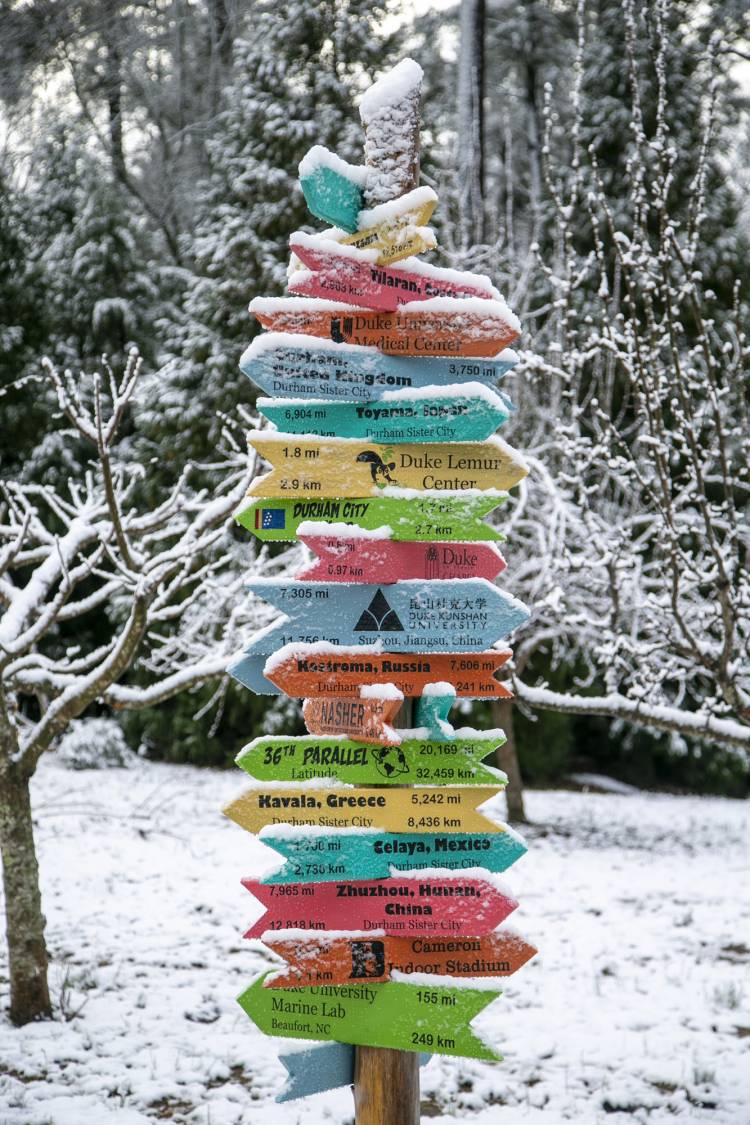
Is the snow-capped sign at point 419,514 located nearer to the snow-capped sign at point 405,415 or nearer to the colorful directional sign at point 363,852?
the snow-capped sign at point 405,415

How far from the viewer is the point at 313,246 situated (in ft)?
7.77

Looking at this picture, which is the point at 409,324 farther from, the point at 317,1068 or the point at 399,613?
the point at 317,1068

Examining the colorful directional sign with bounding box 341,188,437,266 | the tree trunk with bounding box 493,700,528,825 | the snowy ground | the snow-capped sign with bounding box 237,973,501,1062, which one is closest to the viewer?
the snow-capped sign with bounding box 237,973,501,1062

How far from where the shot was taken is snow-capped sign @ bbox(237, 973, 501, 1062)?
87.7 inches

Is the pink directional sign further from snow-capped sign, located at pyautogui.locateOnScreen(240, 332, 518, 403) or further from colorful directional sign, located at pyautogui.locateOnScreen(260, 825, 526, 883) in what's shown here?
colorful directional sign, located at pyautogui.locateOnScreen(260, 825, 526, 883)

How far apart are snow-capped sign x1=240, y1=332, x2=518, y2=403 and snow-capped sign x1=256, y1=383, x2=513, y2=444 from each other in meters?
0.03

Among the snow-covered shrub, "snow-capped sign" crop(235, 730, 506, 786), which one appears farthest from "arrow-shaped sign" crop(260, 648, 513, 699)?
the snow-covered shrub

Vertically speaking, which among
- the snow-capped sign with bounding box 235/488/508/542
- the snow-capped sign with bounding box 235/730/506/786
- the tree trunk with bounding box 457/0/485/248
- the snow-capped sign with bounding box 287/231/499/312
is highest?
the tree trunk with bounding box 457/0/485/248

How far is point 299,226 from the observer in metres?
12.2

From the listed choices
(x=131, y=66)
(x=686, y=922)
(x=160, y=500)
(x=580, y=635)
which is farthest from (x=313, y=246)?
(x=131, y=66)

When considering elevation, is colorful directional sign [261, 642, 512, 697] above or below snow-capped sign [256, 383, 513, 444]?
below

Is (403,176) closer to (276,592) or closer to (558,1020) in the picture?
(276,592)

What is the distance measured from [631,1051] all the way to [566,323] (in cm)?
357

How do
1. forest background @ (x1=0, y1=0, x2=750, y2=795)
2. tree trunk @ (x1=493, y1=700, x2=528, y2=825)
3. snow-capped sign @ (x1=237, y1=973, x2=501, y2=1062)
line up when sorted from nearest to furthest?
snow-capped sign @ (x1=237, y1=973, x2=501, y2=1062), forest background @ (x1=0, y1=0, x2=750, y2=795), tree trunk @ (x1=493, y1=700, x2=528, y2=825)
